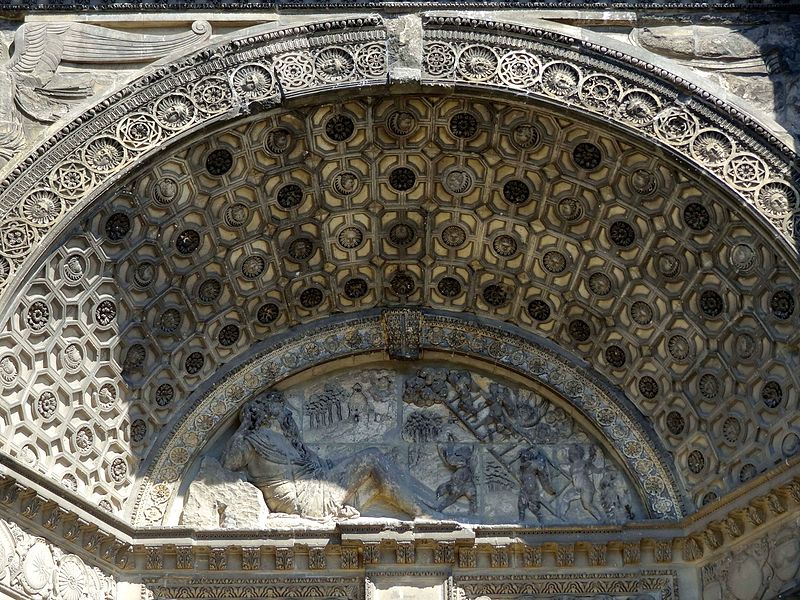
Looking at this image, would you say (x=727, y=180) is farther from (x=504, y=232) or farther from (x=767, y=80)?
(x=504, y=232)

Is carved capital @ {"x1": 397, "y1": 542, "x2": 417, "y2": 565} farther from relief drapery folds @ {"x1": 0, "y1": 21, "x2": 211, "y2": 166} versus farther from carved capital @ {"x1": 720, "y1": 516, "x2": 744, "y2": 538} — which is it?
relief drapery folds @ {"x1": 0, "y1": 21, "x2": 211, "y2": 166}

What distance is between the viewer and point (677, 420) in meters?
14.0

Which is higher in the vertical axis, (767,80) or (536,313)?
(767,80)

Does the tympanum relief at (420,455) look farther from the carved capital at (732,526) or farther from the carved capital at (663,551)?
the carved capital at (732,526)

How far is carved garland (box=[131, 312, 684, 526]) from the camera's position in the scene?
14.0m

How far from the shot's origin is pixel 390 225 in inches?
565

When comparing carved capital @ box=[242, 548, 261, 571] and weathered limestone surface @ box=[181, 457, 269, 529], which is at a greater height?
weathered limestone surface @ box=[181, 457, 269, 529]

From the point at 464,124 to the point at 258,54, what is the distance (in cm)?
206

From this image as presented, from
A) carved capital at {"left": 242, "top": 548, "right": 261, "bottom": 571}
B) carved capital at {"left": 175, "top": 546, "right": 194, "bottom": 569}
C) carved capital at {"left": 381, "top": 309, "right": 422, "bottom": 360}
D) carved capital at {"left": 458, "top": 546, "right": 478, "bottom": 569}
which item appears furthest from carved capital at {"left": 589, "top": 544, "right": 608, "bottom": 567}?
carved capital at {"left": 175, "top": 546, "right": 194, "bottom": 569}

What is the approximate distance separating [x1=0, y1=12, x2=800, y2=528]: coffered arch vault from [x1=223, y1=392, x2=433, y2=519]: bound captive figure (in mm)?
736

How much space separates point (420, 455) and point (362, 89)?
12.5 feet

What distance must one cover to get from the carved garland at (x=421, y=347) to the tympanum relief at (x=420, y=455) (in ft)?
0.74

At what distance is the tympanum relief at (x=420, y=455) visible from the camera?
14148 millimetres

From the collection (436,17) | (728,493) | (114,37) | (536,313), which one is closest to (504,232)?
(536,313)
